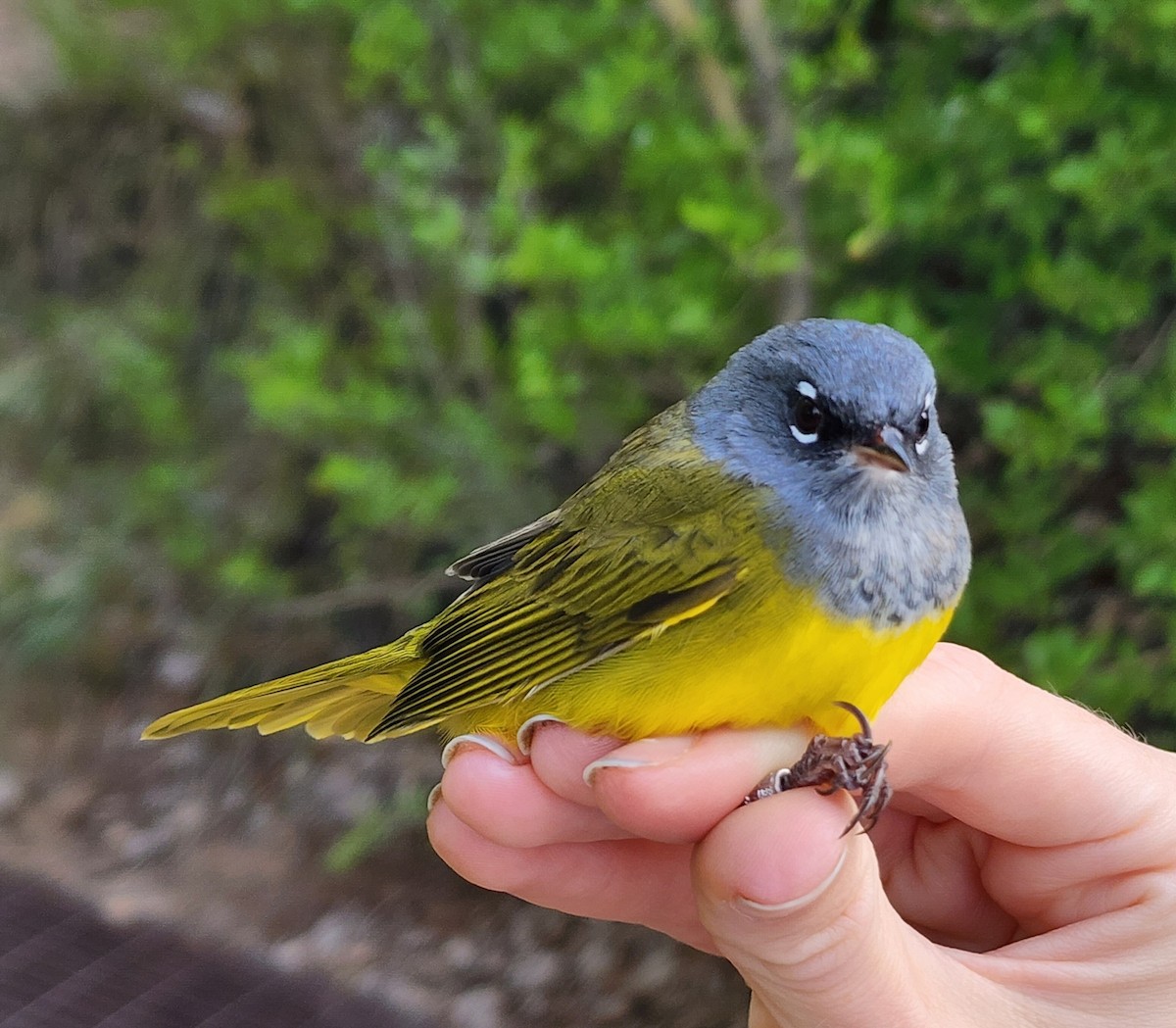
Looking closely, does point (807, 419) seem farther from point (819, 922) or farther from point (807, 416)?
point (819, 922)

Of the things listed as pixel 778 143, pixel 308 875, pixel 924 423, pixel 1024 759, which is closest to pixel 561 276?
pixel 778 143

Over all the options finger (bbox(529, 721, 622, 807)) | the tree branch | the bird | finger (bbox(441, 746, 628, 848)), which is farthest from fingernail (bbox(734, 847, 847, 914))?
the tree branch

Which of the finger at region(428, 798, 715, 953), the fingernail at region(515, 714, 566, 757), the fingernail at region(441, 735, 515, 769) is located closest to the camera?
the fingernail at region(515, 714, 566, 757)

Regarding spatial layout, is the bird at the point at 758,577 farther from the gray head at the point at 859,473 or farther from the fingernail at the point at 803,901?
the fingernail at the point at 803,901

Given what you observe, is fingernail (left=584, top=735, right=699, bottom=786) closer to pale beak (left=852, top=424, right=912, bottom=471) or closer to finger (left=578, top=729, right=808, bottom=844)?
finger (left=578, top=729, right=808, bottom=844)

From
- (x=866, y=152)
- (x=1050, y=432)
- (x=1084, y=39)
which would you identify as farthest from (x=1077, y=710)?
(x=1084, y=39)
